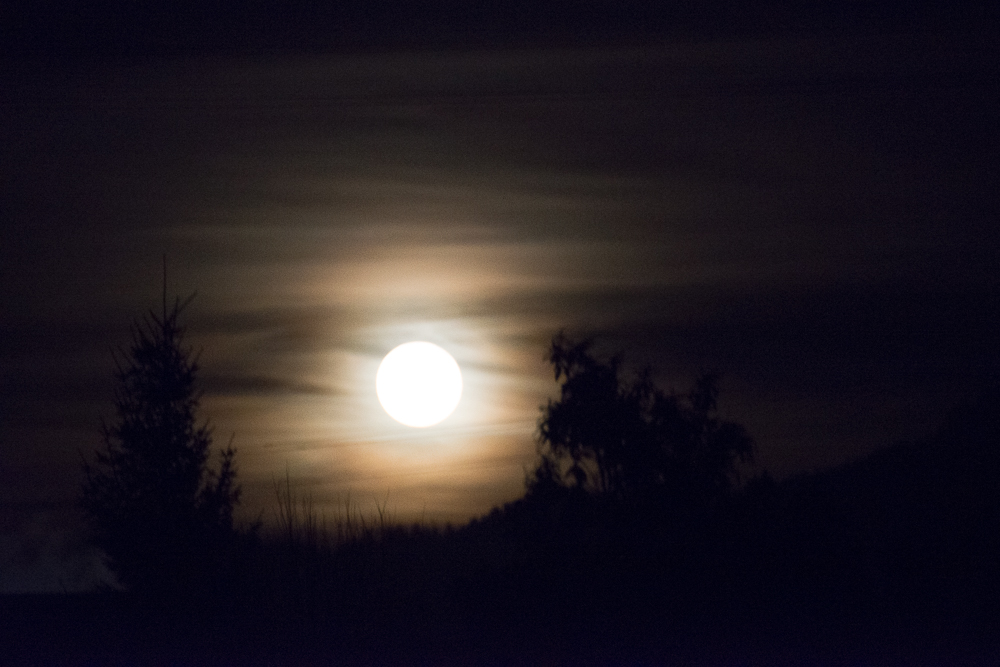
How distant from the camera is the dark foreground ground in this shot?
15.5 m

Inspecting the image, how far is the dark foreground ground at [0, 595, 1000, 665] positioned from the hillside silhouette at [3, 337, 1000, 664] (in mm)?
59

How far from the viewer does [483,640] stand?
16.8 m

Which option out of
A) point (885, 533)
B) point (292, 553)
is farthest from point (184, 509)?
point (885, 533)

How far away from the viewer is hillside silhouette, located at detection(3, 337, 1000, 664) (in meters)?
16.8

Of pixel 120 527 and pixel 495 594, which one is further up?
pixel 120 527

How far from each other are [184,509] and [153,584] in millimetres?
4827

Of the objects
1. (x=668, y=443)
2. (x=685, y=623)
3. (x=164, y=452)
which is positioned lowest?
(x=685, y=623)

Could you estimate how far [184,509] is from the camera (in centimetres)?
2714

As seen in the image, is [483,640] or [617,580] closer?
[483,640]

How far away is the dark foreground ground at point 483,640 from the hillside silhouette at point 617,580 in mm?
59

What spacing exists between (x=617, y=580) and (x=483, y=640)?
4.46 metres

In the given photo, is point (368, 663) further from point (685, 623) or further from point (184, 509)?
point (184, 509)

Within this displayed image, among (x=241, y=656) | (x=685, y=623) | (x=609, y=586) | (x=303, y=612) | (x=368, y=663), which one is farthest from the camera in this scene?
(x=609, y=586)

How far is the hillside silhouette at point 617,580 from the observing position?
16.8 m
